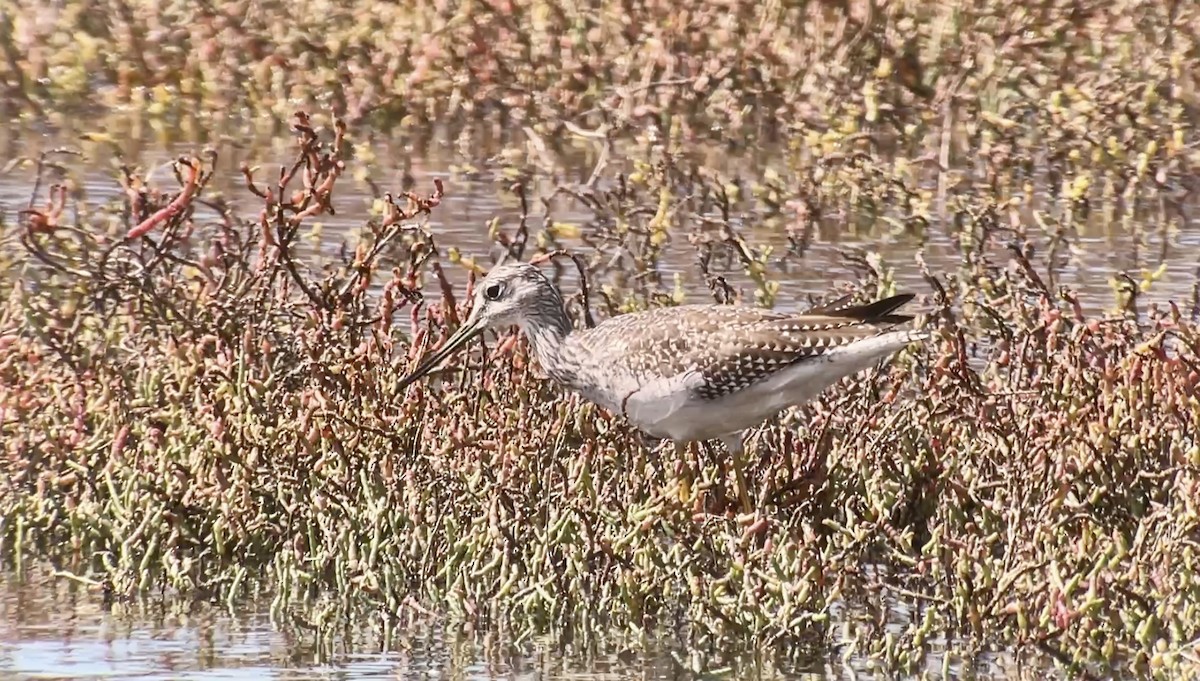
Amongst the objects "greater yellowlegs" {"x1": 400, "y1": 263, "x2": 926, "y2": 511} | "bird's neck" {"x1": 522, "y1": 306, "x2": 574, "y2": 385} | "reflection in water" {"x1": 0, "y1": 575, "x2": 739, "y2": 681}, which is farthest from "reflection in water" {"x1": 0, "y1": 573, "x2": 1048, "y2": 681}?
"bird's neck" {"x1": 522, "y1": 306, "x2": 574, "y2": 385}

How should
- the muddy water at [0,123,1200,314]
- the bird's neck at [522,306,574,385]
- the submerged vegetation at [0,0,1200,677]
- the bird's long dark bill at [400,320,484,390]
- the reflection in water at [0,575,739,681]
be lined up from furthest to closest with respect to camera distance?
the muddy water at [0,123,1200,314], the bird's neck at [522,306,574,385], the bird's long dark bill at [400,320,484,390], the submerged vegetation at [0,0,1200,677], the reflection in water at [0,575,739,681]

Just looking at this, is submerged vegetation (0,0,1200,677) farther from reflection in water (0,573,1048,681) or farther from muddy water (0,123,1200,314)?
muddy water (0,123,1200,314)

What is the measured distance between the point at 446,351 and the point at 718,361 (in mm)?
898

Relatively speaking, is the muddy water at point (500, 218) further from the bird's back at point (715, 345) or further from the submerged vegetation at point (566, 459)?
the bird's back at point (715, 345)

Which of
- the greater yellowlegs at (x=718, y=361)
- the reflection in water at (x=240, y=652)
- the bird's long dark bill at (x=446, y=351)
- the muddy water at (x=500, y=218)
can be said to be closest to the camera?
the reflection in water at (x=240, y=652)

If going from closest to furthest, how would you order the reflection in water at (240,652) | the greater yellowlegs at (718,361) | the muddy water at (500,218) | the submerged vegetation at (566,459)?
1. the reflection in water at (240,652)
2. the submerged vegetation at (566,459)
3. the greater yellowlegs at (718,361)
4. the muddy water at (500,218)

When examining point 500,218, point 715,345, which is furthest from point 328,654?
point 500,218

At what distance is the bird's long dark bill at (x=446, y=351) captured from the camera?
7.77m

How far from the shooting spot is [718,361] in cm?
754

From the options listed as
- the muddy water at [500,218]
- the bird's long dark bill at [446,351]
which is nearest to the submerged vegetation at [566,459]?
the bird's long dark bill at [446,351]

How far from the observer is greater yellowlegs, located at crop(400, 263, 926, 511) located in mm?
7458

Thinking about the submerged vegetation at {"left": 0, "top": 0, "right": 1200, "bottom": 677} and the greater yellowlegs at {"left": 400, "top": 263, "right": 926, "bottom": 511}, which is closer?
the submerged vegetation at {"left": 0, "top": 0, "right": 1200, "bottom": 677}

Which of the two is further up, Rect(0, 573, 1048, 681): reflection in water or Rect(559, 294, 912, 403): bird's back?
Rect(559, 294, 912, 403): bird's back

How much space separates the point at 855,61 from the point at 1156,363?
23.7 feet
